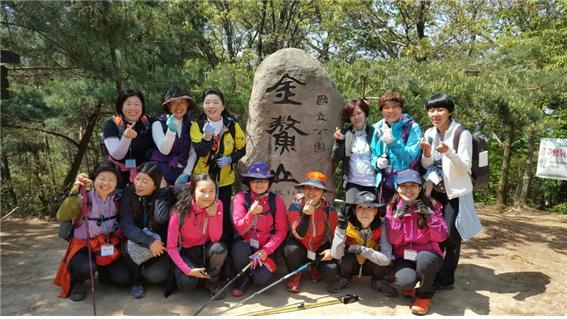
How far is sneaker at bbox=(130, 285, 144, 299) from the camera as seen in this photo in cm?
341

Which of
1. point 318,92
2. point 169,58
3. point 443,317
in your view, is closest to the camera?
point 443,317

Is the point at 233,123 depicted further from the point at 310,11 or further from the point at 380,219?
the point at 310,11

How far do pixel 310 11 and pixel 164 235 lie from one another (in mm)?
10912

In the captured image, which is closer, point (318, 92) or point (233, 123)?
point (233, 123)

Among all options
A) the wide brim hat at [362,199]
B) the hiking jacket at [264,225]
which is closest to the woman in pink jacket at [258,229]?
the hiking jacket at [264,225]

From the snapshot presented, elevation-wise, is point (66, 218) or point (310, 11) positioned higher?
point (310, 11)

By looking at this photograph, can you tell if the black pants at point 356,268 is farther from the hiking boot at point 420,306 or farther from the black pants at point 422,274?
the hiking boot at point 420,306

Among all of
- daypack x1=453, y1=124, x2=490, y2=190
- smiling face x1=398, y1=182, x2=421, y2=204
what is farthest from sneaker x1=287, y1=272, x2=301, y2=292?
daypack x1=453, y1=124, x2=490, y2=190

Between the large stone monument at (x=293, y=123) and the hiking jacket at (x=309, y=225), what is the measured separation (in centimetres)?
87

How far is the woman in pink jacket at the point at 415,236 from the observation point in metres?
3.29

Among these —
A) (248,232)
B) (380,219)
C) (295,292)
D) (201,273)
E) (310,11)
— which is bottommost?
(295,292)

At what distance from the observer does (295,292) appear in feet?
11.8

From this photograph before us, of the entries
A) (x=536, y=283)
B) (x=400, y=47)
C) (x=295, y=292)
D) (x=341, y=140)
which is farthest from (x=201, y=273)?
(x=400, y=47)

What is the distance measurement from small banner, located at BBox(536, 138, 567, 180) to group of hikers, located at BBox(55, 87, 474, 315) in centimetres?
639
